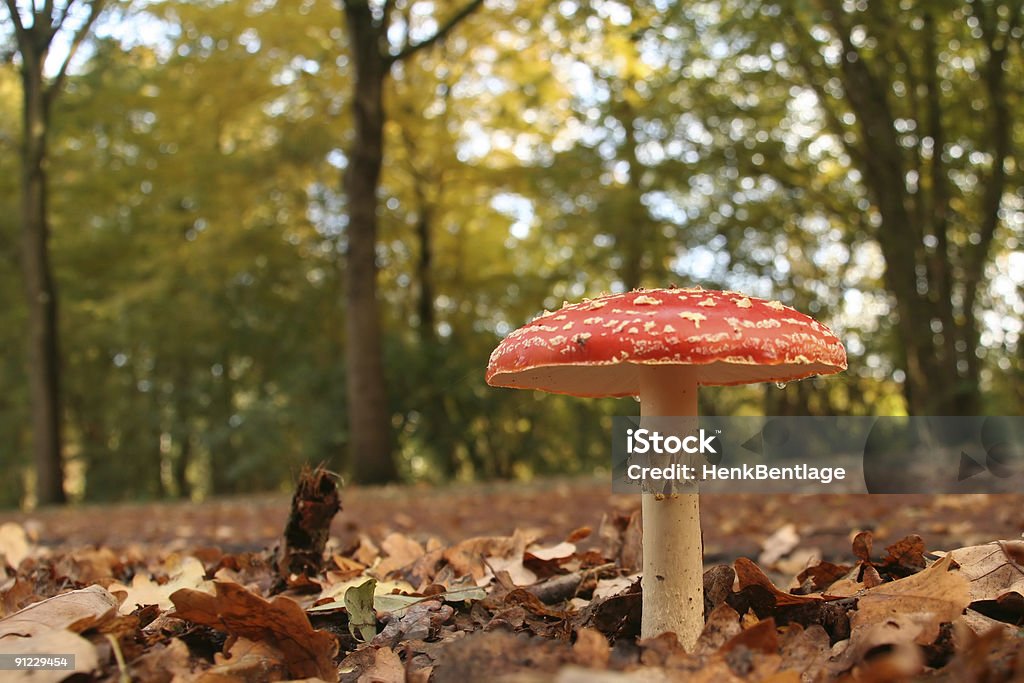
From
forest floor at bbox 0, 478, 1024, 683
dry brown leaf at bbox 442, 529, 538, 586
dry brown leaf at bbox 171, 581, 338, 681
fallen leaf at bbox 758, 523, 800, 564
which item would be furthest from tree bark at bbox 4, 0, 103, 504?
dry brown leaf at bbox 171, 581, 338, 681

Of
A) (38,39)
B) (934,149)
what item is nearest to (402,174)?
(38,39)

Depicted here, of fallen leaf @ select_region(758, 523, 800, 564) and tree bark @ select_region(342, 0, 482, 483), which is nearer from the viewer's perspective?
fallen leaf @ select_region(758, 523, 800, 564)

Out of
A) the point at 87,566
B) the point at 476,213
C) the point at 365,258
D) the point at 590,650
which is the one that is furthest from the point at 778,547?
the point at 476,213

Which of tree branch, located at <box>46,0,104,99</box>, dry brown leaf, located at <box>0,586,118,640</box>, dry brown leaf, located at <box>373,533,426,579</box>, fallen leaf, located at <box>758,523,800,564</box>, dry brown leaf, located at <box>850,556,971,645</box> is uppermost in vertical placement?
tree branch, located at <box>46,0,104,99</box>

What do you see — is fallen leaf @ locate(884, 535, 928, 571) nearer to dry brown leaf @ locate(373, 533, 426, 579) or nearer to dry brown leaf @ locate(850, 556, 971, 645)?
dry brown leaf @ locate(850, 556, 971, 645)

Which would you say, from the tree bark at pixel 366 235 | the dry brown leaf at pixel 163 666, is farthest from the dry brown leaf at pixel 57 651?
the tree bark at pixel 366 235

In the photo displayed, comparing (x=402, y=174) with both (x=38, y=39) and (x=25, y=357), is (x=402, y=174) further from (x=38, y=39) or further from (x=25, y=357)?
(x=25, y=357)

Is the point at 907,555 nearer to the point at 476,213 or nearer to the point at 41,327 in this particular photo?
the point at 41,327
